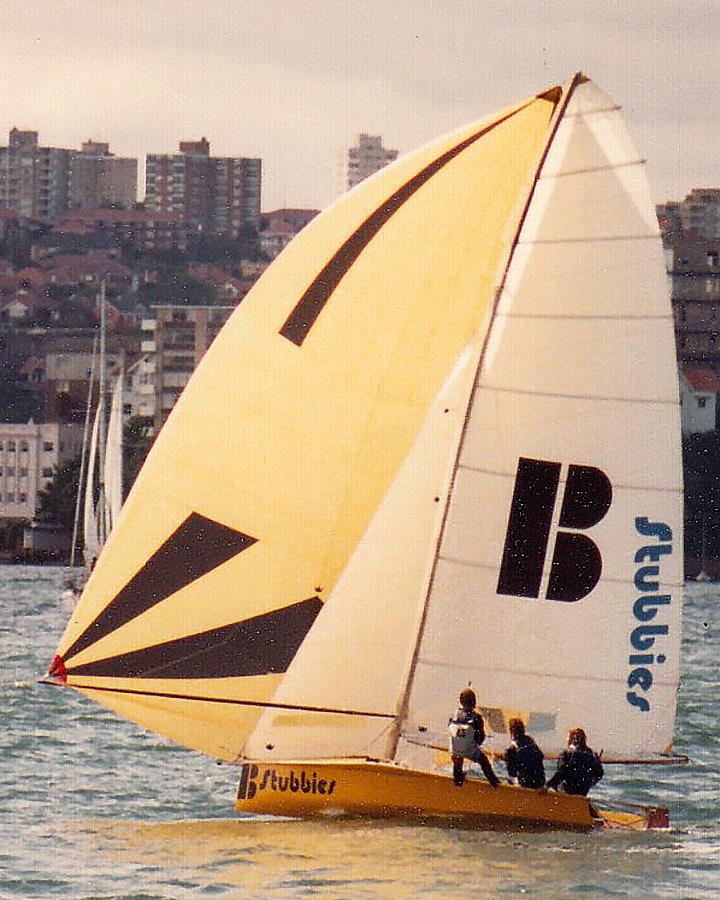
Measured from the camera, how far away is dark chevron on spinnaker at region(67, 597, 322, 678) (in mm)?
17078

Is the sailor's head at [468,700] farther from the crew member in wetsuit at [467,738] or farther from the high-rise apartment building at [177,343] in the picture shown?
the high-rise apartment building at [177,343]

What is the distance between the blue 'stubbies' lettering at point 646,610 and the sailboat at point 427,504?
0.01 meters

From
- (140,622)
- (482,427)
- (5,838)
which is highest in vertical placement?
(482,427)

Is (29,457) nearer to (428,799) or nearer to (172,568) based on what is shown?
(172,568)

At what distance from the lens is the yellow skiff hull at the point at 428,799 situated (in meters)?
16.4

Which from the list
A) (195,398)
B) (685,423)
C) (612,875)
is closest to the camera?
(612,875)

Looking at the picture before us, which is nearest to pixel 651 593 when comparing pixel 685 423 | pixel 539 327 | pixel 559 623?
pixel 559 623

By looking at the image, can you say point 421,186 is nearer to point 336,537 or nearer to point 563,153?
point 563,153

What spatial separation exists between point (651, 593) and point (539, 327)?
194cm

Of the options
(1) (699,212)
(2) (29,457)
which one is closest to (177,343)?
(2) (29,457)

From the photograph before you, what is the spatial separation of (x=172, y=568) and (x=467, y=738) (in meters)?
2.38

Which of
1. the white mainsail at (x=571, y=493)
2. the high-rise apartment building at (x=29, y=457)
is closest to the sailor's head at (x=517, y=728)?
the white mainsail at (x=571, y=493)

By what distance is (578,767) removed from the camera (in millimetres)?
16594

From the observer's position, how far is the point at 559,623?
16953 mm
